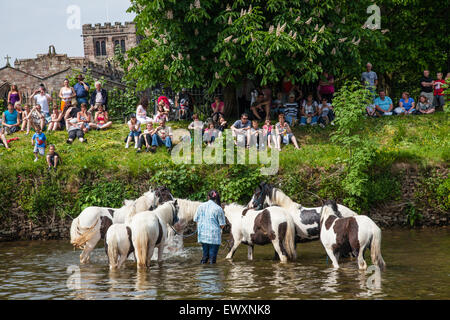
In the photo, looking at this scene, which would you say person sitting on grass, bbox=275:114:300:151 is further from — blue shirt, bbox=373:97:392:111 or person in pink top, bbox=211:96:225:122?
blue shirt, bbox=373:97:392:111

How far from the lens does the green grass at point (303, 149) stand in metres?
21.1

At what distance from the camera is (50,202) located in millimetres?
20875

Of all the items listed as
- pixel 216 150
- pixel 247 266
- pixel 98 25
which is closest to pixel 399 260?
pixel 247 266

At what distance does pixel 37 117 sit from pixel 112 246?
506 inches

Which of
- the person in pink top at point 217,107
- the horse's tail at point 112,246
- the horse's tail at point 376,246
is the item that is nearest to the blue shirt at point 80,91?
the person in pink top at point 217,107

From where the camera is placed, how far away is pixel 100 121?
993 inches

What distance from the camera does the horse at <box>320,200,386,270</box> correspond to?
43.5ft

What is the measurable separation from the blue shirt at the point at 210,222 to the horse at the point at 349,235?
2.40 m

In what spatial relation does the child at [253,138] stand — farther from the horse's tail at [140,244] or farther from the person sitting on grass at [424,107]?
the horse's tail at [140,244]

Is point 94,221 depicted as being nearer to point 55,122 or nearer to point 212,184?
point 212,184

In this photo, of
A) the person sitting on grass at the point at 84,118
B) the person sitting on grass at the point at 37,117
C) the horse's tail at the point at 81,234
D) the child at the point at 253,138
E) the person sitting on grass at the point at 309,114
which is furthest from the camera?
the person sitting on grass at the point at 37,117

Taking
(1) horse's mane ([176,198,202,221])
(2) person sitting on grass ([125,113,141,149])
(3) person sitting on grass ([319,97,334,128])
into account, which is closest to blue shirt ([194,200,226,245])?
(1) horse's mane ([176,198,202,221])

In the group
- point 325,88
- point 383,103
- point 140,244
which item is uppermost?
point 325,88

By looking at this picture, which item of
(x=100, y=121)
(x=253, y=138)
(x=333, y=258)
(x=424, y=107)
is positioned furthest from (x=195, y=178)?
(x=424, y=107)
